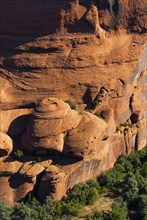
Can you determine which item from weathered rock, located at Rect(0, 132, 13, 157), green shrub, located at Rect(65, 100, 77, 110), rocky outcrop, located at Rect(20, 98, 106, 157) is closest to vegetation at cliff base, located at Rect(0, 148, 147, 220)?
rocky outcrop, located at Rect(20, 98, 106, 157)

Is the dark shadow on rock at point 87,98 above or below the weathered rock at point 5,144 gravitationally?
above

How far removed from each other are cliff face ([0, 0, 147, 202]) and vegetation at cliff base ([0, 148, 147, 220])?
886mm

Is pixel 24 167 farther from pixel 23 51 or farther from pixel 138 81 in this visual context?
pixel 138 81

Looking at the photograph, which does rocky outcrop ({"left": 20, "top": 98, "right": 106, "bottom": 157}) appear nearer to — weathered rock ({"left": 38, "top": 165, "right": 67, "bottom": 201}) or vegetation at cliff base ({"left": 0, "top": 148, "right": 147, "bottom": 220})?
weathered rock ({"left": 38, "top": 165, "right": 67, "bottom": 201})

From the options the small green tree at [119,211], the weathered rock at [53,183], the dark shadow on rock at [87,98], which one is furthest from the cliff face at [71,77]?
the small green tree at [119,211]

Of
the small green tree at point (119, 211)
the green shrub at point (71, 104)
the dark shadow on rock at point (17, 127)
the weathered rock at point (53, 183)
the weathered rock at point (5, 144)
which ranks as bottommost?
the small green tree at point (119, 211)

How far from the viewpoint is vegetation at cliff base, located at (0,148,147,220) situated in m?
29.8

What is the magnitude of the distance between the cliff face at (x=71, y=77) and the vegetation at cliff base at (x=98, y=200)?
34.9 inches

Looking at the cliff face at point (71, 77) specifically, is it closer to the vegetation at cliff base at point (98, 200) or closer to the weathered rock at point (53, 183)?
the weathered rock at point (53, 183)

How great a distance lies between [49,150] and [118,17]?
44.5 feet

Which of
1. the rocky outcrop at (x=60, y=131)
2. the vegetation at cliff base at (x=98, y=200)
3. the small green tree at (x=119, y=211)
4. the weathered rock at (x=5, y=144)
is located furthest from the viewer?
the weathered rock at (x=5, y=144)

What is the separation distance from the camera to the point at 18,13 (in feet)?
115

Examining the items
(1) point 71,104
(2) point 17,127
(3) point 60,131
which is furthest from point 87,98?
(2) point 17,127

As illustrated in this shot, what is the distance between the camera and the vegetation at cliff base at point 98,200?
97.6 ft
